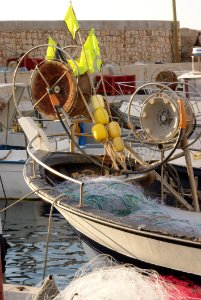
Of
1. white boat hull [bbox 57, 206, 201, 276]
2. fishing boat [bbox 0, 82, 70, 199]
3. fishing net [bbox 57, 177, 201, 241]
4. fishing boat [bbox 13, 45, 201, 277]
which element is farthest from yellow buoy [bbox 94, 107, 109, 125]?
fishing boat [bbox 0, 82, 70, 199]

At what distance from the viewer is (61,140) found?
1852 centimetres

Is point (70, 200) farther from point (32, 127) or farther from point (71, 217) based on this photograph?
point (32, 127)

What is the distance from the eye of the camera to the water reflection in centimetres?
1230

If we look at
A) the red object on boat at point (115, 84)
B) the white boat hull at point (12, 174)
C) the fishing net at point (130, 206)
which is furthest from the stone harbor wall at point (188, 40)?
the fishing net at point (130, 206)

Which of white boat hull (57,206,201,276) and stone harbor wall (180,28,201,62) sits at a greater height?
stone harbor wall (180,28,201,62)

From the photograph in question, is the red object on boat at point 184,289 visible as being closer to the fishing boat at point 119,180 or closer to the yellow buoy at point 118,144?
the fishing boat at point 119,180

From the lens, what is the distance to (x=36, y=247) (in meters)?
14.0

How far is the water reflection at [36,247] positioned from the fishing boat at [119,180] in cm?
147

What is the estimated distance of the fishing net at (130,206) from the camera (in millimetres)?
8586

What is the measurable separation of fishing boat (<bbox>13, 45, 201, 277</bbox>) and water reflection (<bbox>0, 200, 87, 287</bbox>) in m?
1.47

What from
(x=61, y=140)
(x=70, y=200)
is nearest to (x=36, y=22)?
(x=61, y=140)

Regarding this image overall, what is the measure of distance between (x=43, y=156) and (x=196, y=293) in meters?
3.59

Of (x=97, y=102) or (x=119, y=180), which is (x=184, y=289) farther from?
(x=97, y=102)

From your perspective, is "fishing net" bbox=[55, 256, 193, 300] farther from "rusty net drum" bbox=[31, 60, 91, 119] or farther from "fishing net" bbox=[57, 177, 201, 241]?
"rusty net drum" bbox=[31, 60, 91, 119]
